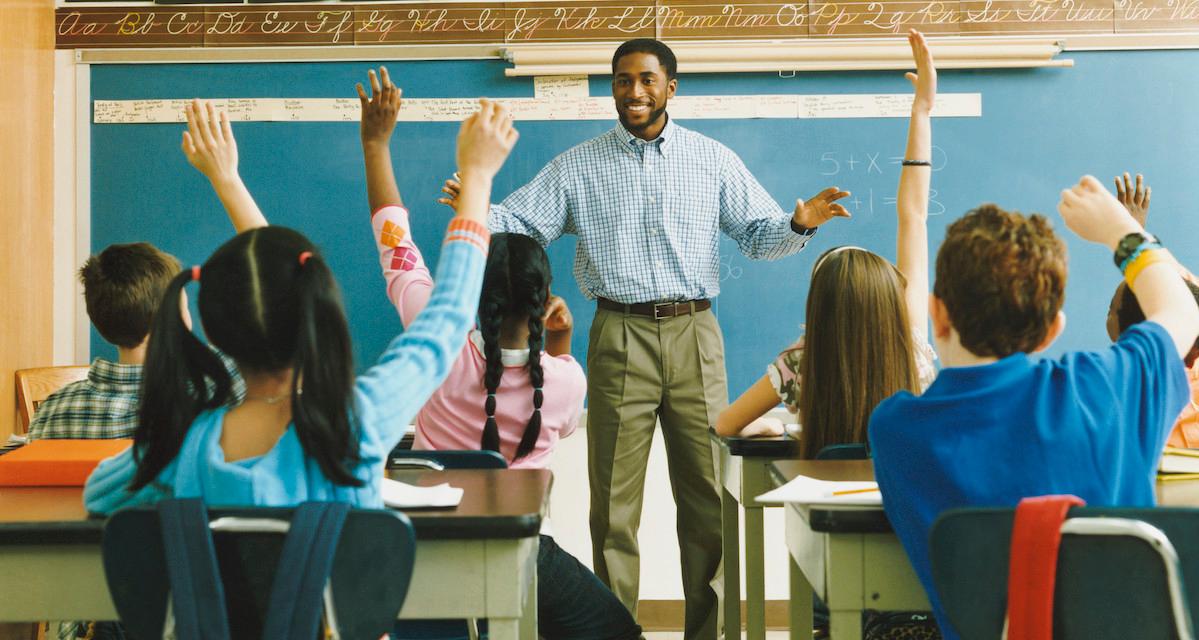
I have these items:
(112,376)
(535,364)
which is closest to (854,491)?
(535,364)

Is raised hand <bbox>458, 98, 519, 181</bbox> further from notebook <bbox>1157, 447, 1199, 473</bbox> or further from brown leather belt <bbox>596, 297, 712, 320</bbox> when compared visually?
brown leather belt <bbox>596, 297, 712, 320</bbox>

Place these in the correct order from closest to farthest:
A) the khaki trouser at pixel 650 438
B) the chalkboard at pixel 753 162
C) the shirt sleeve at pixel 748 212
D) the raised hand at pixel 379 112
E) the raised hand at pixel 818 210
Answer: the raised hand at pixel 379 112, the raised hand at pixel 818 210, the khaki trouser at pixel 650 438, the shirt sleeve at pixel 748 212, the chalkboard at pixel 753 162

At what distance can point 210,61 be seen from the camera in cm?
376

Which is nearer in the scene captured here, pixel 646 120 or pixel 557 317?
pixel 557 317

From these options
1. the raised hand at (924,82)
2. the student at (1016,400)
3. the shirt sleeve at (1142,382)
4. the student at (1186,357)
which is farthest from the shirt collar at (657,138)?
the shirt sleeve at (1142,382)

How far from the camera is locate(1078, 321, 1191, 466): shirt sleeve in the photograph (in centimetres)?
125

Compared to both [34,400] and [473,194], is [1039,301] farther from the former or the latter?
[34,400]

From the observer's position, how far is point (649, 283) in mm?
3021

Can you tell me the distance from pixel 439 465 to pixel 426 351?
1.95ft

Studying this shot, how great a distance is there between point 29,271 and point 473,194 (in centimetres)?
297

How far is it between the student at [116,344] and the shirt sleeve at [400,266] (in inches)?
18.5

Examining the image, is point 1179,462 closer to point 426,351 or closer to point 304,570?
point 426,351

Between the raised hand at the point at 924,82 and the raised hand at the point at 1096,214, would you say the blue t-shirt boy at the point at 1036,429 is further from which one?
the raised hand at the point at 924,82

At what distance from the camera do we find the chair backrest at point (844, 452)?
6.16 ft
